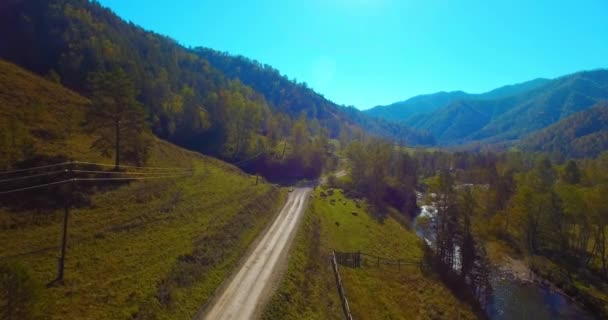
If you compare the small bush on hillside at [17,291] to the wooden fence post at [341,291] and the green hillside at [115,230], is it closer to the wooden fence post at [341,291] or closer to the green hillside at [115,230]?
the green hillside at [115,230]

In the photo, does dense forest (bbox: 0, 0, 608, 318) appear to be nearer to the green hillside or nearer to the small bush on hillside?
the small bush on hillside

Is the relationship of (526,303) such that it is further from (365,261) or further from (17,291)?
(17,291)

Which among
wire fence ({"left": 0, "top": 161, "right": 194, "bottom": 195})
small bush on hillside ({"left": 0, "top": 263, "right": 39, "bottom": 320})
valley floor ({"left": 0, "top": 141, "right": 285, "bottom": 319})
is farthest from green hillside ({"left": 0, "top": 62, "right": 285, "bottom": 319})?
wire fence ({"left": 0, "top": 161, "right": 194, "bottom": 195})

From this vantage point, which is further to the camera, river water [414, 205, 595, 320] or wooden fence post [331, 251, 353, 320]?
river water [414, 205, 595, 320]

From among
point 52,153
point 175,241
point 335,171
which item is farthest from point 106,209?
point 335,171

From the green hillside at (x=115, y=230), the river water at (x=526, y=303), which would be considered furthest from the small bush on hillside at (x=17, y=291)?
Result: the river water at (x=526, y=303)

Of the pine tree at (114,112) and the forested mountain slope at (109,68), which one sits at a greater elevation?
the forested mountain slope at (109,68)

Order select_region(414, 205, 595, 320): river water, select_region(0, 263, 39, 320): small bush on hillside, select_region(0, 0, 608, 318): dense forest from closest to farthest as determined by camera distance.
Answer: select_region(0, 263, 39, 320): small bush on hillside < select_region(414, 205, 595, 320): river water < select_region(0, 0, 608, 318): dense forest

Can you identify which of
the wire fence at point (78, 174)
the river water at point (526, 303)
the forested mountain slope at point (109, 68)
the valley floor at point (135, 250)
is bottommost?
the river water at point (526, 303)
